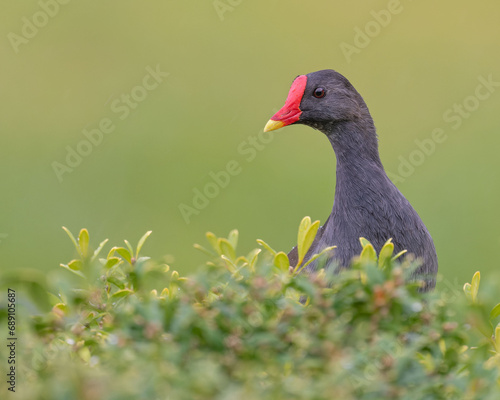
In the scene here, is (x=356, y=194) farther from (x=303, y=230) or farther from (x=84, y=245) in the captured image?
(x=84, y=245)

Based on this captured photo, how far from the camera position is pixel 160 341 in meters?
1.34

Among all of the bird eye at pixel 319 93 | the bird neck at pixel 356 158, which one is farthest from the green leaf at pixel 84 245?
the bird eye at pixel 319 93

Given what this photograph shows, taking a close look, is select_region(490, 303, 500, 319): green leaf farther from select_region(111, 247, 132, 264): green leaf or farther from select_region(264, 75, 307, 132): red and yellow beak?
select_region(264, 75, 307, 132): red and yellow beak

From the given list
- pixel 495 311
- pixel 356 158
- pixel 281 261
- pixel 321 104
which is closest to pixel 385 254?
pixel 281 261

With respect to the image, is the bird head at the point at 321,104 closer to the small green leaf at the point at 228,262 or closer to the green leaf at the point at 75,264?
the small green leaf at the point at 228,262

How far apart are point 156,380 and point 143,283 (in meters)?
0.44

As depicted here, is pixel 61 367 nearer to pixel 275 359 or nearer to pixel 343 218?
pixel 275 359

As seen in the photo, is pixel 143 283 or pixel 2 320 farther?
pixel 143 283

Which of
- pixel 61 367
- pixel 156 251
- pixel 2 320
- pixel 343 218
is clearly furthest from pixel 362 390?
pixel 156 251

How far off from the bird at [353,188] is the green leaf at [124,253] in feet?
4.42

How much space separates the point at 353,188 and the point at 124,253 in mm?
1752

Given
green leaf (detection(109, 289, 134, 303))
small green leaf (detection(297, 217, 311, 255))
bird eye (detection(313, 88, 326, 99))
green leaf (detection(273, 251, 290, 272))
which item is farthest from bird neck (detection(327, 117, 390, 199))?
green leaf (detection(109, 289, 134, 303))

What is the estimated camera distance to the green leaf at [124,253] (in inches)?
76.4

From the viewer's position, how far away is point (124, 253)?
1.97 m
